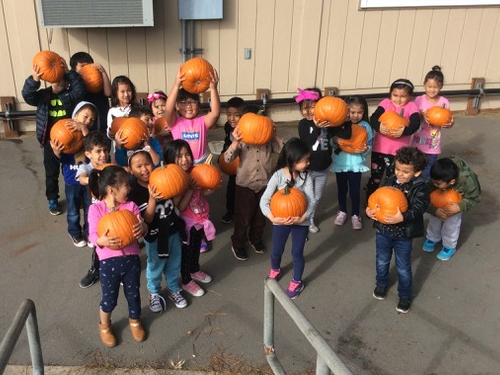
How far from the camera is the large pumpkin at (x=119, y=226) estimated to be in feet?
11.7

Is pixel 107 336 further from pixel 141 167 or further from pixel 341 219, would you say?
pixel 341 219

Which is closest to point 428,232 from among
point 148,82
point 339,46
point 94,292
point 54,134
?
point 94,292

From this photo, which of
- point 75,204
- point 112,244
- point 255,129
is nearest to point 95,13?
point 75,204

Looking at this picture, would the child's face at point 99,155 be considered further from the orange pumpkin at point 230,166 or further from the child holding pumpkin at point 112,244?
the orange pumpkin at point 230,166

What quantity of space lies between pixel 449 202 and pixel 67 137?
3.65 metres

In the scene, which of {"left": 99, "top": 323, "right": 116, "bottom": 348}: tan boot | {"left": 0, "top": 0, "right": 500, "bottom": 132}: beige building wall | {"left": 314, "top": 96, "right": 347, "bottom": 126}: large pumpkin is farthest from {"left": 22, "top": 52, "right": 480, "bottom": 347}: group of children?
{"left": 0, "top": 0, "right": 500, "bottom": 132}: beige building wall

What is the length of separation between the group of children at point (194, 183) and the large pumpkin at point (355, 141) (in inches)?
4.1

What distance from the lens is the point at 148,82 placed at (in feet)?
27.5

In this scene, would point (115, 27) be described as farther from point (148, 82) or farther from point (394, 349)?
point (394, 349)

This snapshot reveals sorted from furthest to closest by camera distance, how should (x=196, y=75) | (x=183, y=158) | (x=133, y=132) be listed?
1. (x=196, y=75)
2. (x=133, y=132)
3. (x=183, y=158)

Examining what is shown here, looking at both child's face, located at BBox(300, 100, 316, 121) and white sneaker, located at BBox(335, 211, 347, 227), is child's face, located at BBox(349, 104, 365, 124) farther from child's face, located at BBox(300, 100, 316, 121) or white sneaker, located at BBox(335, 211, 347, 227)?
white sneaker, located at BBox(335, 211, 347, 227)

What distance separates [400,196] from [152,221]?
2030mm

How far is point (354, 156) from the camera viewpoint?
18.3 feet

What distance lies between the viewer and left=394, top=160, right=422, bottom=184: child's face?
4.16 m
